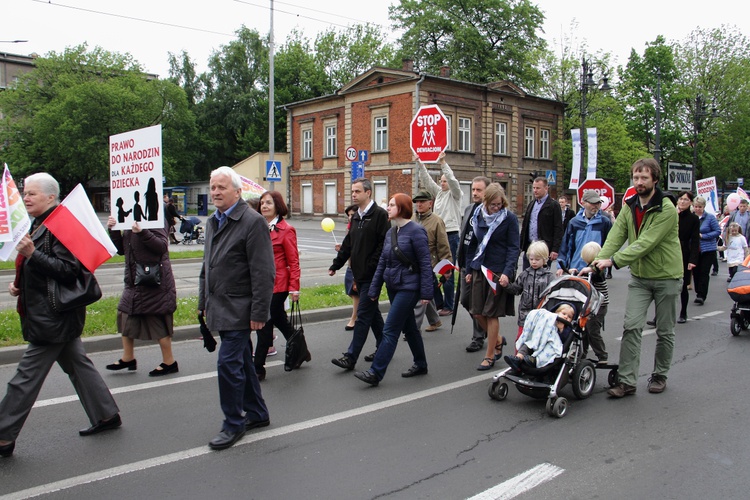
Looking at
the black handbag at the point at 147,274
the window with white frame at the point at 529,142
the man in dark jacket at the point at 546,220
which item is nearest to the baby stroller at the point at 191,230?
the man in dark jacket at the point at 546,220

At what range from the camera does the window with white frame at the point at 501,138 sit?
1602 inches

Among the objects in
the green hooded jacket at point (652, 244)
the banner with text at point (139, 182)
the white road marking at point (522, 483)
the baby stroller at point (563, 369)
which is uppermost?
the banner with text at point (139, 182)

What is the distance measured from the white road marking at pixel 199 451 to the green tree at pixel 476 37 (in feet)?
159

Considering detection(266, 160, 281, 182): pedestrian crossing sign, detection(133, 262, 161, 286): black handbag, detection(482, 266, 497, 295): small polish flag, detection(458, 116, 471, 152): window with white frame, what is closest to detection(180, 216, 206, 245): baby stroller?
detection(266, 160, 281, 182): pedestrian crossing sign

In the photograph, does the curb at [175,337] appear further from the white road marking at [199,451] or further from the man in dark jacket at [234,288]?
the man in dark jacket at [234,288]

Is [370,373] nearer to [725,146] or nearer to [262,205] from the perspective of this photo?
[262,205]

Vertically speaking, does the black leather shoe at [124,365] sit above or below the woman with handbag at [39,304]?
below

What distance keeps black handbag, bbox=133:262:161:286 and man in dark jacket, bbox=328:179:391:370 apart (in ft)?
6.41

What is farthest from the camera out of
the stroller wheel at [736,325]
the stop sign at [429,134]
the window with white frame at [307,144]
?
the window with white frame at [307,144]

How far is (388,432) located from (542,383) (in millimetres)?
1469

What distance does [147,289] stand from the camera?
5977mm

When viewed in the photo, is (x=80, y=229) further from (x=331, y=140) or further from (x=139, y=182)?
(x=331, y=140)

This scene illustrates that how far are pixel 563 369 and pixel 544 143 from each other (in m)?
41.2

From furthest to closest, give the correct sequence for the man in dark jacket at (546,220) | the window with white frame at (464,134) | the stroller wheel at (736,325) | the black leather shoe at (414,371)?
1. the window with white frame at (464,134)
2. the stroller wheel at (736,325)
3. the man in dark jacket at (546,220)
4. the black leather shoe at (414,371)
